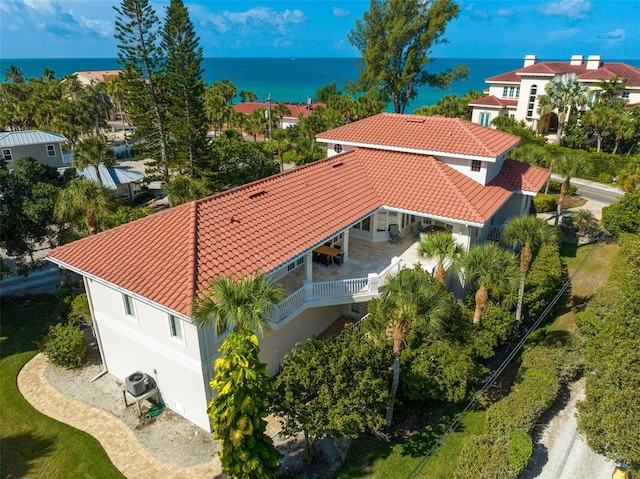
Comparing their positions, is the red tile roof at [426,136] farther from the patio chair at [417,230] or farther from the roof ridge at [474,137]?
the patio chair at [417,230]

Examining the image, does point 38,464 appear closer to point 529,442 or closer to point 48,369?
point 48,369

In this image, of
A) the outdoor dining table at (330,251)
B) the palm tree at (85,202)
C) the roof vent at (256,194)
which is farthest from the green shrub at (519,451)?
the palm tree at (85,202)

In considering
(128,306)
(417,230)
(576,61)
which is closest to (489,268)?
(417,230)

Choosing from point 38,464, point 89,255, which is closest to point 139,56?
point 89,255

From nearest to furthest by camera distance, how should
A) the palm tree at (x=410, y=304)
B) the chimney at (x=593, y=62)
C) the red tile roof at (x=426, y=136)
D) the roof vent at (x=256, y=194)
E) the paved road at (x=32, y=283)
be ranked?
the palm tree at (x=410, y=304), the roof vent at (x=256, y=194), the red tile roof at (x=426, y=136), the paved road at (x=32, y=283), the chimney at (x=593, y=62)

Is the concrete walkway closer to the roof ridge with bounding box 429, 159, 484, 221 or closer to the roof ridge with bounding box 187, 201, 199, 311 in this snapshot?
the roof ridge with bounding box 187, 201, 199, 311

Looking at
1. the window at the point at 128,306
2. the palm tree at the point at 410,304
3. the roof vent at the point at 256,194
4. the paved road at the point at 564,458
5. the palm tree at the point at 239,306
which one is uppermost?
the roof vent at the point at 256,194

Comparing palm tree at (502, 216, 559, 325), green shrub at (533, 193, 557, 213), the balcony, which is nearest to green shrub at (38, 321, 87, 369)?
the balcony
